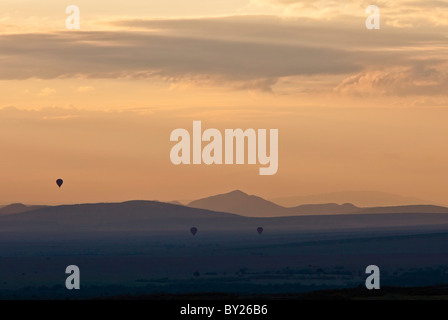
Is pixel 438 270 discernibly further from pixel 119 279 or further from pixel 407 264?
pixel 119 279

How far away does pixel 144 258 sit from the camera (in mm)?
145625

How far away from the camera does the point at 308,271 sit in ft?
361

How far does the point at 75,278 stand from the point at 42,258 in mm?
51641
